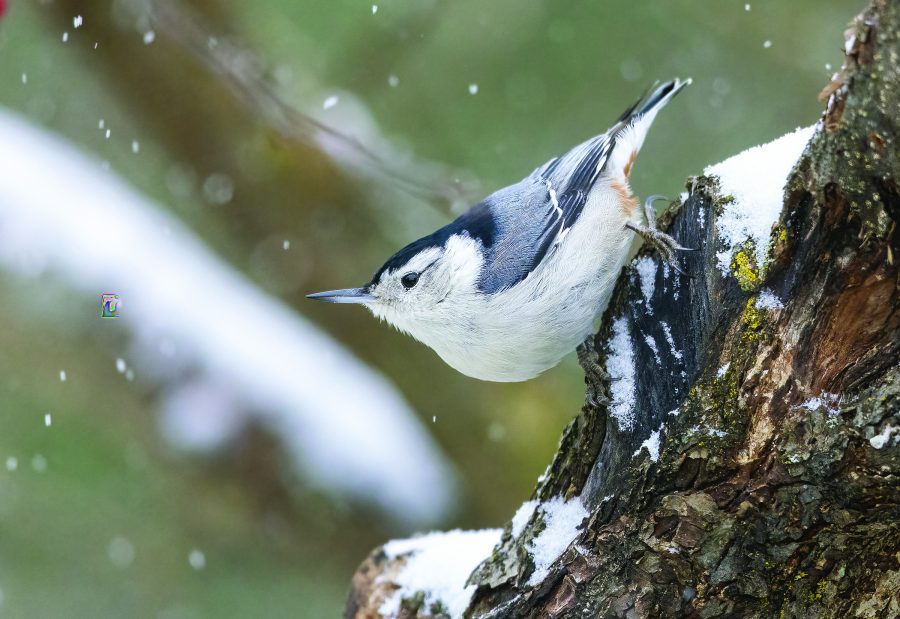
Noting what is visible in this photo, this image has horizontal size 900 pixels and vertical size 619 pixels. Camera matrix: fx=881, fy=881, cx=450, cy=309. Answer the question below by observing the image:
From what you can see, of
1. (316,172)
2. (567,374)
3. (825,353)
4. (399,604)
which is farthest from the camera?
(567,374)

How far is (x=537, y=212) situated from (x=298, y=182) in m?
1.59

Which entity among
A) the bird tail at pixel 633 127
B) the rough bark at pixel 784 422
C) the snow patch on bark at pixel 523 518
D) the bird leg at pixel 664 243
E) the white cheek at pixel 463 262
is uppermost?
the bird tail at pixel 633 127

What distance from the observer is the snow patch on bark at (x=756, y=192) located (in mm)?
1547

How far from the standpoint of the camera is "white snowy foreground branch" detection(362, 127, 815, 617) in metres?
1.57

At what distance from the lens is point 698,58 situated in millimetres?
4957

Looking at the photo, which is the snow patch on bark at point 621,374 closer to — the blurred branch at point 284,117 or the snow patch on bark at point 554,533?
the snow patch on bark at point 554,533

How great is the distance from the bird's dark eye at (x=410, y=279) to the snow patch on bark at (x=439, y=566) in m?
0.69

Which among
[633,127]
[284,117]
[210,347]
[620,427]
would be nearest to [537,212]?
[633,127]

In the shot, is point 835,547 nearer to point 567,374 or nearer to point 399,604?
point 399,604

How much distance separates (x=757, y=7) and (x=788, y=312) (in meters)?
3.41

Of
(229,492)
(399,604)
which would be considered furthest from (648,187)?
(399,604)

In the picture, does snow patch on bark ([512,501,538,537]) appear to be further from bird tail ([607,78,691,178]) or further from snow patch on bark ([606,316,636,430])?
bird tail ([607,78,691,178])

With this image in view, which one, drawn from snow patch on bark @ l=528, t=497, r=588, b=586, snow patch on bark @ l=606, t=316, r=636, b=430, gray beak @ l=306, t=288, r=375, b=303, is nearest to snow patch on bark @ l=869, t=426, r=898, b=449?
snow patch on bark @ l=606, t=316, r=636, b=430

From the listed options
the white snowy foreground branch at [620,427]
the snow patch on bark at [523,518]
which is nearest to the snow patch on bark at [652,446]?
the white snowy foreground branch at [620,427]
